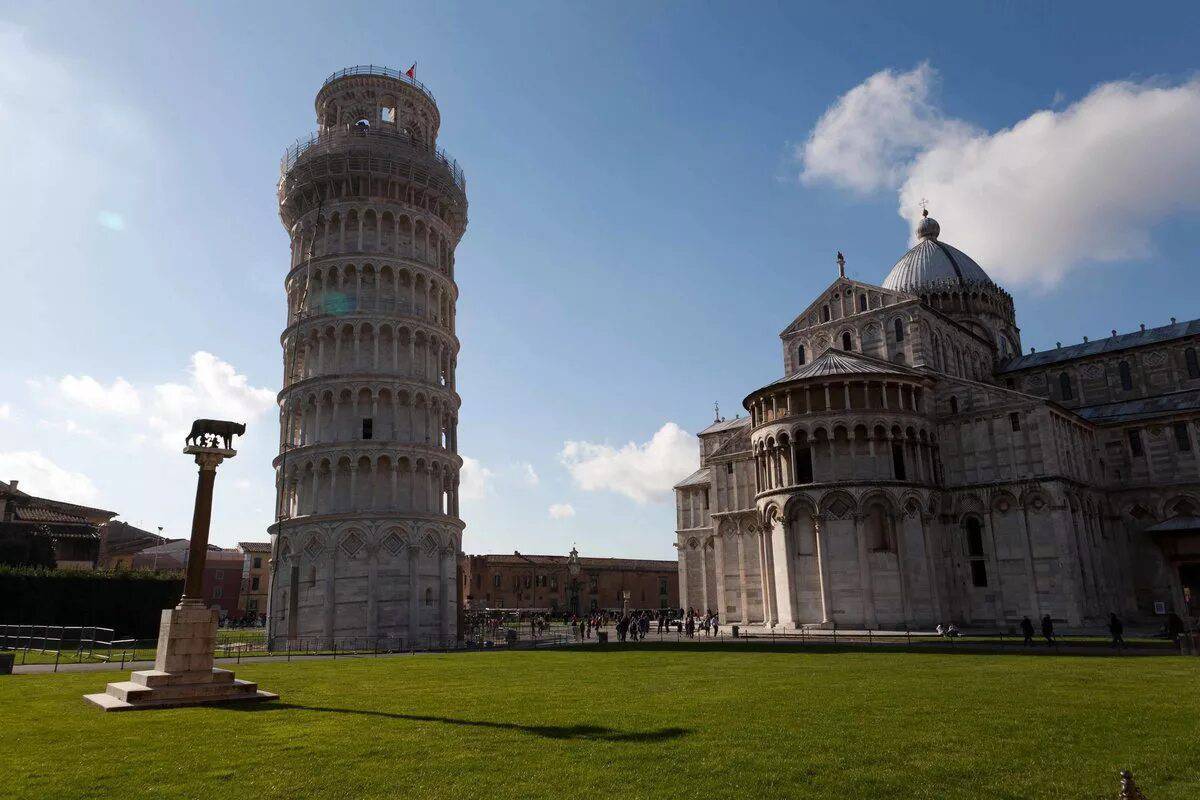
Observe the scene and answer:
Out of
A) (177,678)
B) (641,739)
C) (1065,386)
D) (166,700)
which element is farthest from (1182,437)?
(166,700)

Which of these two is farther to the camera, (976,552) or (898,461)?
(976,552)

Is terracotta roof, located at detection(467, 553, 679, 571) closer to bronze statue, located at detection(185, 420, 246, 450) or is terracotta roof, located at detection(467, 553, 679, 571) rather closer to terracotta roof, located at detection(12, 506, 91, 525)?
terracotta roof, located at detection(12, 506, 91, 525)

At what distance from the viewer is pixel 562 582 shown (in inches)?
4528

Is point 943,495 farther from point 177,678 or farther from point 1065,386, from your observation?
point 177,678

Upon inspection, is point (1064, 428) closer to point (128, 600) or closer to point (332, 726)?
point (332, 726)

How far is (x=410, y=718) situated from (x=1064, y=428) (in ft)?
145

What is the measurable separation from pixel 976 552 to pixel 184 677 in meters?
41.9

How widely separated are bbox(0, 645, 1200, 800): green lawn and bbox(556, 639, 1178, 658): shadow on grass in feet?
26.5

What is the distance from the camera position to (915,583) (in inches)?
1730

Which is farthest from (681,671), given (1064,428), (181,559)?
(181,559)

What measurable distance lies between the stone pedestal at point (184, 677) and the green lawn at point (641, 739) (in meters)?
0.99

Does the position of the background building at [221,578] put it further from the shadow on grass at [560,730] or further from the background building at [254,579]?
the shadow on grass at [560,730]

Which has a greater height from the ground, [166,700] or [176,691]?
[176,691]

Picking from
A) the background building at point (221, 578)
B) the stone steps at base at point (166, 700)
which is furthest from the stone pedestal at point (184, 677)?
the background building at point (221, 578)
